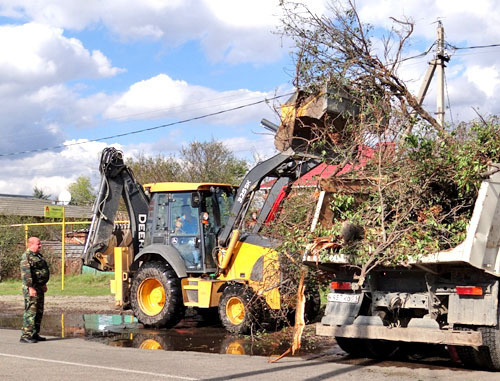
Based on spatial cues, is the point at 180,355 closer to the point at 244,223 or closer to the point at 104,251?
the point at 244,223

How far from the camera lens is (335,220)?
29.9 feet

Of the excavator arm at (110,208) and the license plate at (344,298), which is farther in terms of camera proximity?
the excavator arm at (110,208)

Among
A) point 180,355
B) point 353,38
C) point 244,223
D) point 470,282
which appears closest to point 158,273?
point 244,223

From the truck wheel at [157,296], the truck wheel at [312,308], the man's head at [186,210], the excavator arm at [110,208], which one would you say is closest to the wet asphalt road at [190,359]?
the truck wheel at [157,296]

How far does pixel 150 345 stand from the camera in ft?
35.4

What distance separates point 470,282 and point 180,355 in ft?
13.2

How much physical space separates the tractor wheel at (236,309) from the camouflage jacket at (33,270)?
301 centimetres

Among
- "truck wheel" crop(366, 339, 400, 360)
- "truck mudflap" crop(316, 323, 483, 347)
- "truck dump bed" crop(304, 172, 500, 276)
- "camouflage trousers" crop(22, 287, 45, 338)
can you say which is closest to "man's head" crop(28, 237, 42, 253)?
"camouflage trousers" crop(22, 287, 45, 338)

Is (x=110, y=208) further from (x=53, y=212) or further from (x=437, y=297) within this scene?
(x=53, y=212)

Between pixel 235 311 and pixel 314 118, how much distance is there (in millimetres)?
3657

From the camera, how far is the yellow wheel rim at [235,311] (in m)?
11.5

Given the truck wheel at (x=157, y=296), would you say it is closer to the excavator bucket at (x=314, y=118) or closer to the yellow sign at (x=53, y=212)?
the excavator bucket at (x=314, y=118)

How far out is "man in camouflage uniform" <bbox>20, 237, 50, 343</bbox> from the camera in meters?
10.8

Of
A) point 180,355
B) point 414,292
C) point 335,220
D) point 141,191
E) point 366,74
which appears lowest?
point 180,355
